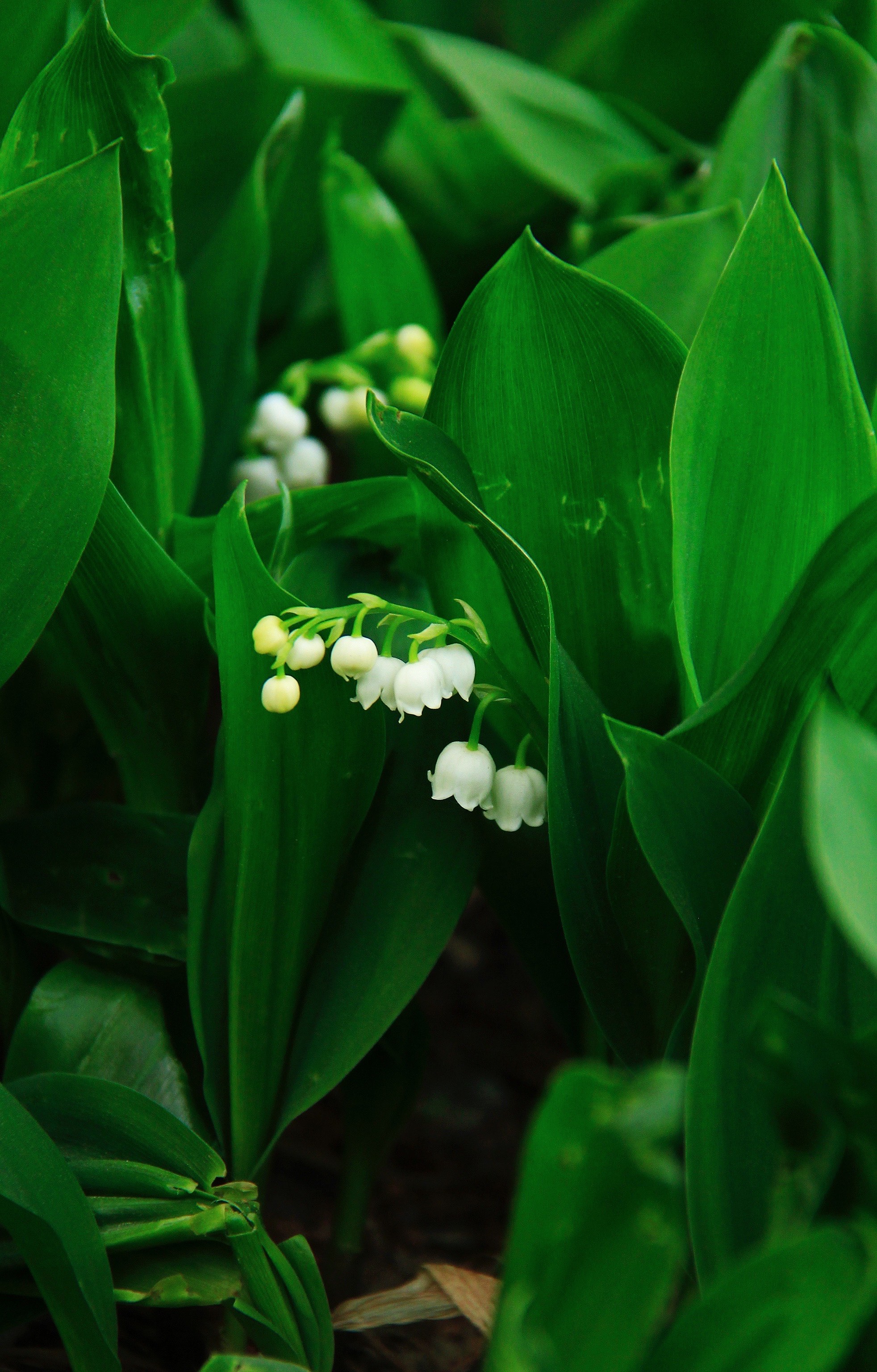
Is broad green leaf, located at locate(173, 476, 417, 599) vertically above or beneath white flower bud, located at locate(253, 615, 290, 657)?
beneath

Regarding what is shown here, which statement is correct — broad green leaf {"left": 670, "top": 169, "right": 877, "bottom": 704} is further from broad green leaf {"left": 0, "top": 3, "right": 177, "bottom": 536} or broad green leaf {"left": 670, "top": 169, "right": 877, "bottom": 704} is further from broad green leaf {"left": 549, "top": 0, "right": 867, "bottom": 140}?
broad green leaf {"left": 549, "top": 0, "right": 867, "bottom": 140}

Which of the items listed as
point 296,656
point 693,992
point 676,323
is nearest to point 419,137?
point 676,323

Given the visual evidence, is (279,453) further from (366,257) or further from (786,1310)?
(786,1310)

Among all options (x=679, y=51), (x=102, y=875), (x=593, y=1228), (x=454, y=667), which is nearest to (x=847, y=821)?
(x=593, y=1228)

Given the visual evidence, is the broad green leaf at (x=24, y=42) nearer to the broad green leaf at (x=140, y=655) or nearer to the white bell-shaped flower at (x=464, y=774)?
the broad green leaf at (x=140, y=655)

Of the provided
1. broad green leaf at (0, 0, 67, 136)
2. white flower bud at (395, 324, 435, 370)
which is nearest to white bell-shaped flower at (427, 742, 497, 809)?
white flower bud at (395, 324, 435, 370)

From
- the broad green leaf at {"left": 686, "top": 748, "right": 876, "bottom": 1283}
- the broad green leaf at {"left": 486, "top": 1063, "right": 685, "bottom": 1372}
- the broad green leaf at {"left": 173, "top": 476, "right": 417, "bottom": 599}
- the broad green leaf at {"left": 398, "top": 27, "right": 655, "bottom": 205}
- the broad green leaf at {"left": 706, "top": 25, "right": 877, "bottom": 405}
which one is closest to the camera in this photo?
the broad green leaf at {"left": 486, "top": 1063, "right": 685, "bottom": 1372}

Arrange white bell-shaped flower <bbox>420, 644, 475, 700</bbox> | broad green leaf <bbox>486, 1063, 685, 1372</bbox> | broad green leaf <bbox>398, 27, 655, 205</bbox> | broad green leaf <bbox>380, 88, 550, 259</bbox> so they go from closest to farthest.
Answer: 1. broad green leaf <bbox>486, 1063, 685, 1372</bbox>
2. white bell-shaped flower <bbox>420, 644, 475, 700</bbox>
3. broad green leaf <bbox>398, 27, 655, 205</bbox>
4. broad green leaf <bbox>380, 88, 550, 259</bbox>

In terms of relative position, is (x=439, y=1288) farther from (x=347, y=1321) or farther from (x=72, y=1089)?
(x=72, y=1089)
